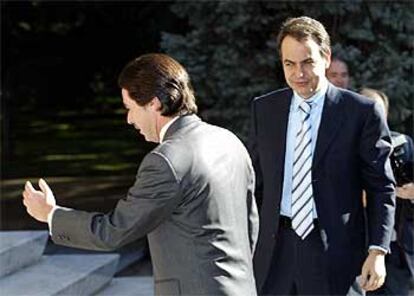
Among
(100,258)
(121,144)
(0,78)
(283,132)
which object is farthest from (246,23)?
(121,144)

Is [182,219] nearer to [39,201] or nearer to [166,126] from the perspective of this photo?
[166,126]

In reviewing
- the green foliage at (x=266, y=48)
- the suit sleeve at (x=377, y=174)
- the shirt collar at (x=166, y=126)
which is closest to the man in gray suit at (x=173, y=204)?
the shirt collar at (x=166, y=126)

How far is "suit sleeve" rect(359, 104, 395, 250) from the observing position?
3598mm

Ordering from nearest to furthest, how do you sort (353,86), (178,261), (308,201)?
(178,261) < (308,201) < (353,86)

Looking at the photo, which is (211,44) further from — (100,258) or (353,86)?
(100,258)

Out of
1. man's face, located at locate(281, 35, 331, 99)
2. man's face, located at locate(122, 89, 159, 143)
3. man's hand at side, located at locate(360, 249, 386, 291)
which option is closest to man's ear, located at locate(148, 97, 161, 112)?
man's face, located at locate(122, 89, 159, 143)

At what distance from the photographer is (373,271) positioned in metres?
3.52

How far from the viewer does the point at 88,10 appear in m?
12.5

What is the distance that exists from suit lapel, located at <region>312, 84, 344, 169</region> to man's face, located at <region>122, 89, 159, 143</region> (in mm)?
1000

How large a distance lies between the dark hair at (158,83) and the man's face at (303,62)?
0.84 m

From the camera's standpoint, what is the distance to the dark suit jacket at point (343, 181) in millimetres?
3623

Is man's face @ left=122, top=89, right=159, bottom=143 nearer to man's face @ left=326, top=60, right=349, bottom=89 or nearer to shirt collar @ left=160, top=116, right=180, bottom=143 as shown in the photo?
shirt collar @ left=160, top=116, right=180, bottom=143

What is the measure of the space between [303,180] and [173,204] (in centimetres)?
111

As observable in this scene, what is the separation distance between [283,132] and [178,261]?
117cm
